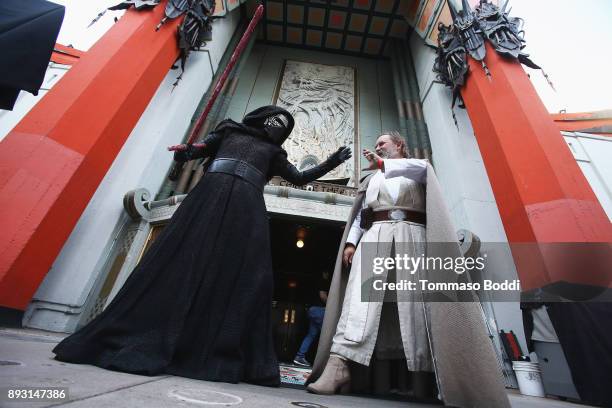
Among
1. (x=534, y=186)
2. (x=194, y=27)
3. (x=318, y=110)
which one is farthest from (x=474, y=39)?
(x=194, y=27)

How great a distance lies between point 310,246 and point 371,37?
7.16 m

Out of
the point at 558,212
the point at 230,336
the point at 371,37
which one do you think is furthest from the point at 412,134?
the point at 230,336

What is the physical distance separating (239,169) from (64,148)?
331 centimetres

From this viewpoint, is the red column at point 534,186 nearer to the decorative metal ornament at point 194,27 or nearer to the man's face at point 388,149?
the man's face at point 388,149

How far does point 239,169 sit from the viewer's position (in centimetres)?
170

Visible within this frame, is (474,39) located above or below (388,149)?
above

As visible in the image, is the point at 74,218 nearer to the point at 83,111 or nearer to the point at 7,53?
the point at 83,111

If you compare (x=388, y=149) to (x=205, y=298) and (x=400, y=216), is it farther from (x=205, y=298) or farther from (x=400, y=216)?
(x=205, y=298)

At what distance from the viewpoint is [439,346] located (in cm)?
138

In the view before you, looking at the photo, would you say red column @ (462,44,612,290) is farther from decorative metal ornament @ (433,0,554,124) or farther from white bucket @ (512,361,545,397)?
white bucket @ (512,361,545,397)

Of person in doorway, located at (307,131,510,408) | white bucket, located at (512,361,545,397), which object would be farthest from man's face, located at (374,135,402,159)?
white bucket, located at (512,361,545,397)

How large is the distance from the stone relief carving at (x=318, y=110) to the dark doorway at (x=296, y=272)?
1.57 metres

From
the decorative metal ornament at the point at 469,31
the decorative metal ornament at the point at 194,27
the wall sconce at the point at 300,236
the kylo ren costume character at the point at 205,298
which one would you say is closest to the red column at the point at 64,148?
the decorative metal ornament at the point at 194,27

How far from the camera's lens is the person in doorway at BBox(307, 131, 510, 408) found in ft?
4.29
